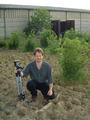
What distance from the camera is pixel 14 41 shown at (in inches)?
361

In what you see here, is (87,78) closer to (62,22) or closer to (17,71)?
(17,71)

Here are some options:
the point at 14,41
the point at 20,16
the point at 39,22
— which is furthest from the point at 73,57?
the point at 20,16

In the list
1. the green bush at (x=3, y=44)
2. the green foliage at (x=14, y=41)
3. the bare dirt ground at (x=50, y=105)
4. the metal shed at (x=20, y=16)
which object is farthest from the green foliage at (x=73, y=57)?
the metal shed at (x=20, y=16)

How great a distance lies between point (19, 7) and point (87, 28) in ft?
23.8

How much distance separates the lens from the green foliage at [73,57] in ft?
15.6

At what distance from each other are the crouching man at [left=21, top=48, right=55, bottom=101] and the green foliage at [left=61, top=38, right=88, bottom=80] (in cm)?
104

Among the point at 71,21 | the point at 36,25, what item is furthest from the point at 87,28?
the point at 36,25

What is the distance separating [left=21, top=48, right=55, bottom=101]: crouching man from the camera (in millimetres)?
3791

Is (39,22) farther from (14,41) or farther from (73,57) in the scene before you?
(73,57)

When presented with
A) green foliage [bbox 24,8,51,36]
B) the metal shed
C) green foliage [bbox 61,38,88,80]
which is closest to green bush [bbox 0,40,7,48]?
the metal shed

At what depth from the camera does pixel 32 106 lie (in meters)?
3.71

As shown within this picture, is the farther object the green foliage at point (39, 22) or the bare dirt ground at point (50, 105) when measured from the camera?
the green foliage at point (39, 22)

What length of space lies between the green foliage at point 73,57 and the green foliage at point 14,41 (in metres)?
4.47

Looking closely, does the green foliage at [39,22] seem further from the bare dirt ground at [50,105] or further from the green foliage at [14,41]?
the bare dirt ground at [50,105]
